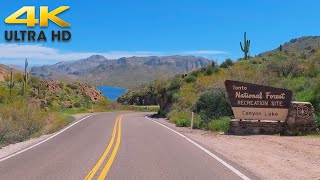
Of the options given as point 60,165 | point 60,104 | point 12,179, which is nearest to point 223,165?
point 60,165

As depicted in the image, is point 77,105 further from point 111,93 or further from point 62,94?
point 111,93

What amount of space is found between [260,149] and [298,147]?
1683 millimetres

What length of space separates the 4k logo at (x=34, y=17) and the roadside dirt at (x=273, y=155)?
11922 mm

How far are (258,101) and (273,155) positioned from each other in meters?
9.87

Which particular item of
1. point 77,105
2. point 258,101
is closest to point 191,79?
point 77,105

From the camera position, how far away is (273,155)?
15.4m

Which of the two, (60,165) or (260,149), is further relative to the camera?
(260,149)

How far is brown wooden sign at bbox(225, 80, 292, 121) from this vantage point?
24.7 metres

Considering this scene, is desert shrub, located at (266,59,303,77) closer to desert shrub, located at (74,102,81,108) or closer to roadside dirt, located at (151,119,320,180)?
roadside dirt, located at (151,119,320,180)

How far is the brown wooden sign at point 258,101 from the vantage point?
81.0 feet

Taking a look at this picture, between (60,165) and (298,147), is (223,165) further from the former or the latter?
(298,147)

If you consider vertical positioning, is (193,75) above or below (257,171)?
above

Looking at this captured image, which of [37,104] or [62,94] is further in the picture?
[62,94]

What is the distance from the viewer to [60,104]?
78188 mm
